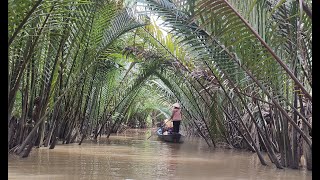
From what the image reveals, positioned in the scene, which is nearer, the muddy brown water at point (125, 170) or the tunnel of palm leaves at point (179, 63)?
the tunnel of palm leaves at point (179, 63)

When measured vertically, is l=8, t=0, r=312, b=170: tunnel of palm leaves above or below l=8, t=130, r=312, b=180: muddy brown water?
above

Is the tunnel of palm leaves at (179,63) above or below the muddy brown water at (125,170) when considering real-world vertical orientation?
above

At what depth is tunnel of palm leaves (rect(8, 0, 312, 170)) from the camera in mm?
3985

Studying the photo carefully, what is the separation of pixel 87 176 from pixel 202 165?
2.27 meters

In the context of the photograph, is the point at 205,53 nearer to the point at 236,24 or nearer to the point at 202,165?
the point at 202,165

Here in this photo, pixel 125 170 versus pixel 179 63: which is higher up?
pixel 179 63

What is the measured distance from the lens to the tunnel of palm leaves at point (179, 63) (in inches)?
157

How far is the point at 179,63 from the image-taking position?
30.6 feet

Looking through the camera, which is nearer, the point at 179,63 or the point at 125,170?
the point at 125,170

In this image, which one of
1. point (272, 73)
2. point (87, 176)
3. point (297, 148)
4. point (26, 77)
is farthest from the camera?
point (26, 77)

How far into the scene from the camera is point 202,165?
6.61 meters

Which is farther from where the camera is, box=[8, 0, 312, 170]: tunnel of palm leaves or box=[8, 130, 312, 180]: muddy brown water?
box=[8, 130, 312, 180]: muddy brown water
